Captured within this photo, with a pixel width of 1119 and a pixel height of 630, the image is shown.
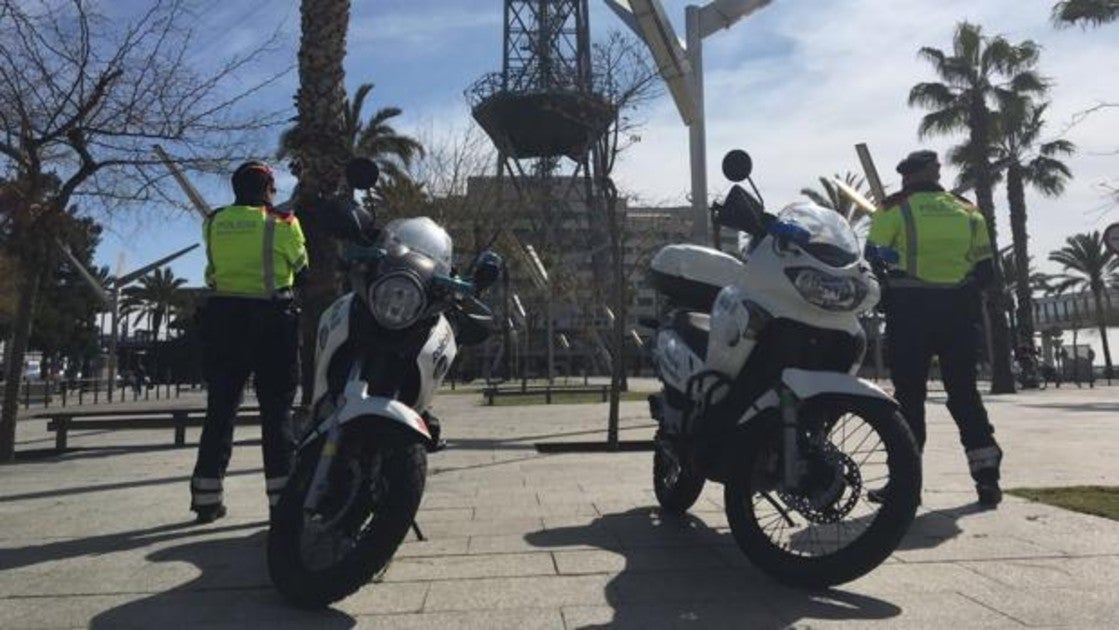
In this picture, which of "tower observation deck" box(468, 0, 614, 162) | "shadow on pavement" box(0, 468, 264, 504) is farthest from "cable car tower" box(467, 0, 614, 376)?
"shadow on pavement" box(0, 468, 264, 504)

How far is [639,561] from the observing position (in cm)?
430

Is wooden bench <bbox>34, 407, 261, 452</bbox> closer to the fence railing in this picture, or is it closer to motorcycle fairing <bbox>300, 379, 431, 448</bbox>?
motorcycle fairing <bbox>300, 379, 431, 448</bbox>

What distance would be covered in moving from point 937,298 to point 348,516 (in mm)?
3965

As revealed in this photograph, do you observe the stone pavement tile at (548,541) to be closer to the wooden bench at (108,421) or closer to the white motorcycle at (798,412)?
the white motorcycle at (798,412)

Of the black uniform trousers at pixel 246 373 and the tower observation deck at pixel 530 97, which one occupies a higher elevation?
the tower observation deck at pixel 530 97

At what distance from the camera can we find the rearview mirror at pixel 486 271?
431 cm

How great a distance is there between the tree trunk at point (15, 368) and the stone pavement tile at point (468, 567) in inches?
276

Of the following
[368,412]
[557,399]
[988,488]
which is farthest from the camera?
[557,399]

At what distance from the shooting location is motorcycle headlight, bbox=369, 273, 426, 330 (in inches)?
148

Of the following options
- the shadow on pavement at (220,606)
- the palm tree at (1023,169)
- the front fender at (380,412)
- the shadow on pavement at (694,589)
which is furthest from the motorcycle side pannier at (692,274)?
the palm tree at (1023,169)

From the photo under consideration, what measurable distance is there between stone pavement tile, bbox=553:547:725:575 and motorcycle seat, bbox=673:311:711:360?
0.95m

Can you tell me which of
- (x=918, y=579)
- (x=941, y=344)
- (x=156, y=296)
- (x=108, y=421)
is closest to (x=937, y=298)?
(x=941, y=344)

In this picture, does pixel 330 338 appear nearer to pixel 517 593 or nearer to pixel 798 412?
pixel 517 593

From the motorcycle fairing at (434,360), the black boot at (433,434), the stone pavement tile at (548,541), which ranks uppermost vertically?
the motorcycle fairing at (434,360)
